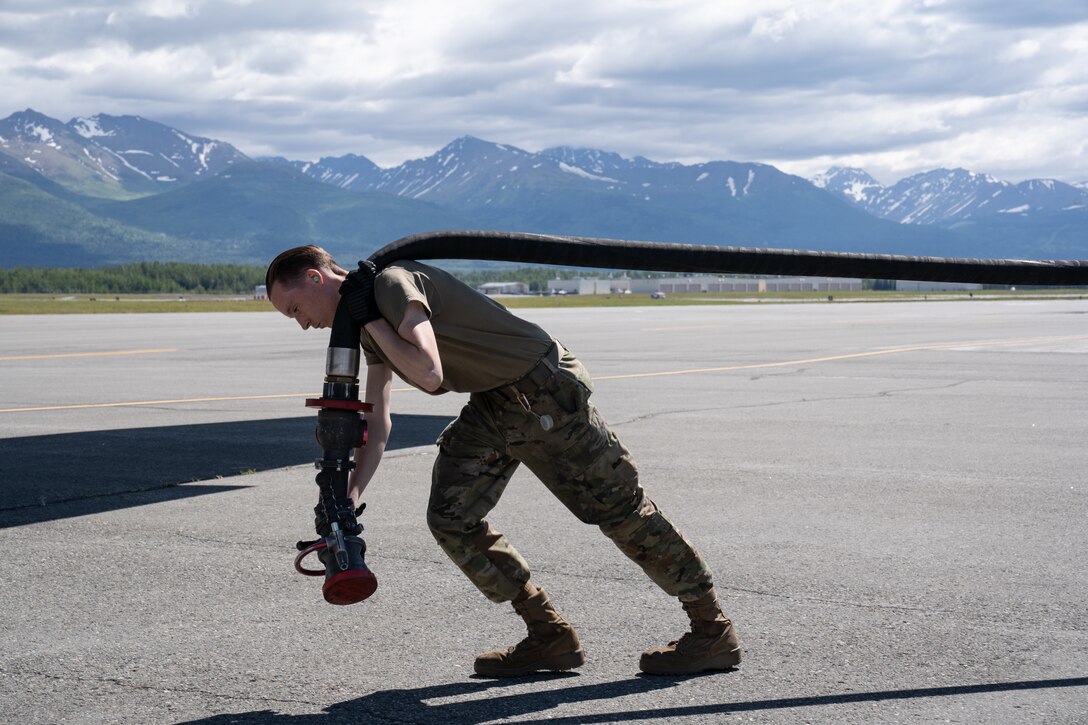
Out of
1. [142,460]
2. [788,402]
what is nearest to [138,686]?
[142,460]

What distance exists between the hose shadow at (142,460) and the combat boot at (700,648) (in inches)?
179

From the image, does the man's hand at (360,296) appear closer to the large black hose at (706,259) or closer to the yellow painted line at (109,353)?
the large black hose at (706,259)

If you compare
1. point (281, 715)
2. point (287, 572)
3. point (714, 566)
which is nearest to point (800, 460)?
point (714, 566)

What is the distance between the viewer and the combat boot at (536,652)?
4.64 m

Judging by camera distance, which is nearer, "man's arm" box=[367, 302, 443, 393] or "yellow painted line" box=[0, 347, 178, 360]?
"man's arm" box=[367, 302, 443, 393]

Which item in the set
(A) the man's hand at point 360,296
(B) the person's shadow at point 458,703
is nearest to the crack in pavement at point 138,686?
(B) the person's shadow at point 458,703

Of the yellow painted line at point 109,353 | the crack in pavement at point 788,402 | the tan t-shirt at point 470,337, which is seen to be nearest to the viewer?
the tan t-shirt at point 470,337

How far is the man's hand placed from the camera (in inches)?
148

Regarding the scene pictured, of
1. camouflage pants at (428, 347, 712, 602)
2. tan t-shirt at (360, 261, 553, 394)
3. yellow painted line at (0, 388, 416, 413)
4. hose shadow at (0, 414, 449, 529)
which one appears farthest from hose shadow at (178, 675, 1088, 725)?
yellow painted line at (0, 388, 416, 413)

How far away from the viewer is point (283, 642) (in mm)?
5031

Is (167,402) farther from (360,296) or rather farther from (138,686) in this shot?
(360,296)

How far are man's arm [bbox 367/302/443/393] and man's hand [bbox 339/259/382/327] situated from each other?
0.09 feet

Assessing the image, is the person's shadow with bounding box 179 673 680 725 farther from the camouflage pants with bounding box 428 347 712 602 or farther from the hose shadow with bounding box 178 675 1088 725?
the camouflage pants with bounding box 428 347 712 602

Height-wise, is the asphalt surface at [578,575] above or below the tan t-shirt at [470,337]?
below
